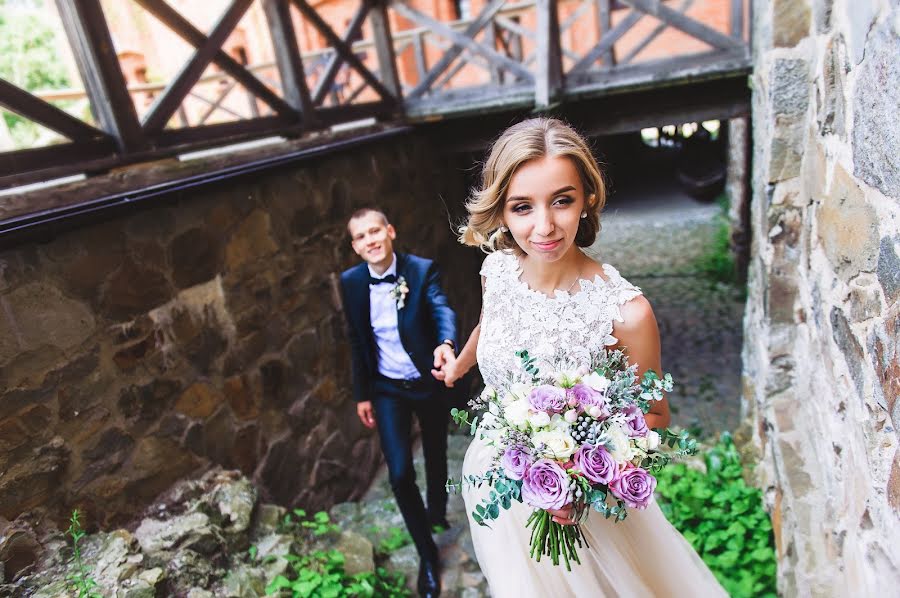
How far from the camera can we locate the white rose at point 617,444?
132 centimetres

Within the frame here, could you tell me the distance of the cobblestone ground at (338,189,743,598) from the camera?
10.5ft

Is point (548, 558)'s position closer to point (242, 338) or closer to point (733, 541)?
point (733, 541)

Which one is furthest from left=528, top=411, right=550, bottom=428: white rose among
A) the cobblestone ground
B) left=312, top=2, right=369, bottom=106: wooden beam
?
left=312, top=2, right=369, bottom=106: wooden beam

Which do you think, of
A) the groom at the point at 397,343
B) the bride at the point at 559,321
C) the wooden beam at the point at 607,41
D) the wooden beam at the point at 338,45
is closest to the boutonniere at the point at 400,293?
the groom at the point at 397,343

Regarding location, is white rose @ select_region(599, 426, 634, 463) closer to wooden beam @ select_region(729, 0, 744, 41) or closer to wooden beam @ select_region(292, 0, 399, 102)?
wooden beam @ select_region(292, 0, 399, 102)

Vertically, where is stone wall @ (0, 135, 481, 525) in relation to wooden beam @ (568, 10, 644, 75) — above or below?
below

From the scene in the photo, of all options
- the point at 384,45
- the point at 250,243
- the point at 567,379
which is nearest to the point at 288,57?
the point at 384,45

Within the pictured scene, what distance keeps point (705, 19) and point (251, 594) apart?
45.5 ft

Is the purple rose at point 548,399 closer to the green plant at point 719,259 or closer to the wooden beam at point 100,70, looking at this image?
the wooden beam at point 100,70

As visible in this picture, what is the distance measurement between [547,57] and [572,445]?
3.72 m

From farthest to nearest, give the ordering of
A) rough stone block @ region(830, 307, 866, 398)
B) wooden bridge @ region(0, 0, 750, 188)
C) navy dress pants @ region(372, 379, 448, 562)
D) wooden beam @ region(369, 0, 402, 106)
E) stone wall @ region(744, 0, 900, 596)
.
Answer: wooden beam @ region(369, 0, 402, 106) → navy dress pants @ region(372, 379, 448, 562) → wooden bridge @ region(0, 0, 750, 188) → rough stone block @ region(830, 307, 866, 398) → stone wall @ region(744, 0, 900, 596)

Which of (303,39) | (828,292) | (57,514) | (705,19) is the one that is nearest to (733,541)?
(828,292)

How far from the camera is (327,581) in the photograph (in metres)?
2.50

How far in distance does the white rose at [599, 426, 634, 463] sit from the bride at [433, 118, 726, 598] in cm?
23
